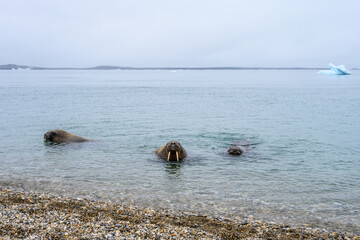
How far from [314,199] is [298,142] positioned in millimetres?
9997

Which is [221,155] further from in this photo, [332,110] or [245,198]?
[332,110]

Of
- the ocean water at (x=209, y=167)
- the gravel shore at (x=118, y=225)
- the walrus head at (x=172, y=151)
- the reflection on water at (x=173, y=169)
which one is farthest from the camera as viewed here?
the walrus head at (x=172, y=151)

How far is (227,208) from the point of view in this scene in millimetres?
10508

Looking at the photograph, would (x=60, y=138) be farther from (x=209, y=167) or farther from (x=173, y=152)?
(x=209, y=167)

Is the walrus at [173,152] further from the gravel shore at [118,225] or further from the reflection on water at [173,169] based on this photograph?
the gravel shore at [118,225]

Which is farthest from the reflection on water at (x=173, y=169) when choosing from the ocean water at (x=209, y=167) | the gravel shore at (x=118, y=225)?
the gravel shore at (x=118, y=225)

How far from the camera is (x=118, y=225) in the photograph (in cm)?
862

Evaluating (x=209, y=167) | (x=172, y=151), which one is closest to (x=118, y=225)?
(x=209, y=167)

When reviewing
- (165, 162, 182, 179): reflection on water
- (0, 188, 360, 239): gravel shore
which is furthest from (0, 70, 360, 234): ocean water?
(0, 188, 360, 239): gravel shore

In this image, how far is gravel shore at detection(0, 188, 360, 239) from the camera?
8062 millimetres

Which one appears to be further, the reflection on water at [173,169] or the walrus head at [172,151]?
the walrus head at [172,151]

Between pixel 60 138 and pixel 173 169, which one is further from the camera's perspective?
pixel 60 138

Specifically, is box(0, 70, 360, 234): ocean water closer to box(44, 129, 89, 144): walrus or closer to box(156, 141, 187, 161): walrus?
box(156, 141, 187, 161): walrus

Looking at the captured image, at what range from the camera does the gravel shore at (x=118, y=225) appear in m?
8.06
